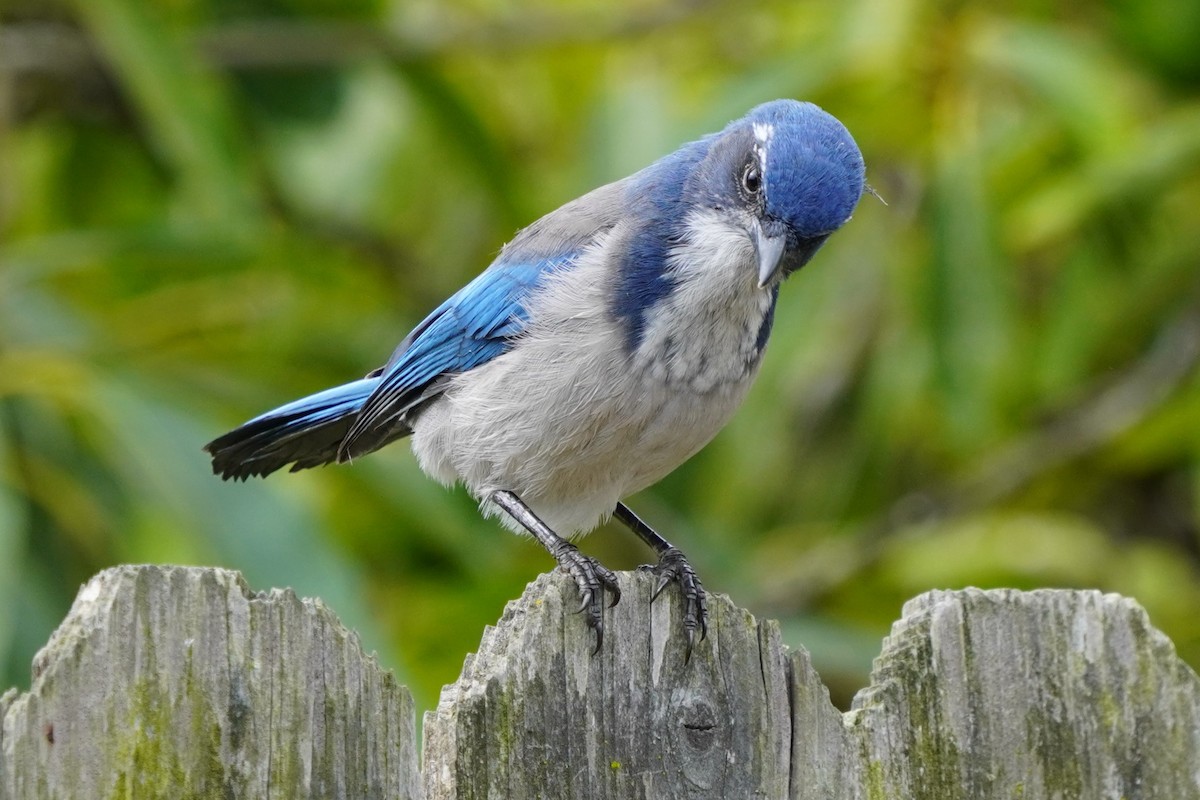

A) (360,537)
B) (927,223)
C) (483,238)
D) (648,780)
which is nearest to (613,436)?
(648,780)

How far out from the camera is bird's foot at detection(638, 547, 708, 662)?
250cm

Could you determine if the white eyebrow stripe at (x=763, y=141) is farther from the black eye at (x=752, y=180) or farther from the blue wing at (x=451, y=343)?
the blue wing at (x=451, y=343)

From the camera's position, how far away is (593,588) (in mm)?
2686

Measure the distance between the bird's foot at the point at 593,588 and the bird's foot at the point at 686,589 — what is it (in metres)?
0.08

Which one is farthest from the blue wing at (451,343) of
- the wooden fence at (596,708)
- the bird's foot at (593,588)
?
the wooden fence at (596,708)

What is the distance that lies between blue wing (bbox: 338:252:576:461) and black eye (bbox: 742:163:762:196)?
20.0 inches

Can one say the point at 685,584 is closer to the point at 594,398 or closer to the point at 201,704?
the point at 201,704

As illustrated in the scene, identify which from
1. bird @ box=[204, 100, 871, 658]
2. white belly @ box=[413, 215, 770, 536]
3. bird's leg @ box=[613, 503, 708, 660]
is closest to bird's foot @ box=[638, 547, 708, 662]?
bird's leg @ box=[613, 503, 708, 660]

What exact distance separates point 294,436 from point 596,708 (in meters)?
2.25

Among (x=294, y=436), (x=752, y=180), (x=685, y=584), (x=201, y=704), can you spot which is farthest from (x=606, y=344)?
(x=201, y=704)

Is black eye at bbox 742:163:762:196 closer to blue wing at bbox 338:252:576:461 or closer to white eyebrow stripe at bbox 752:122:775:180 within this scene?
white eyebrow stripe at bbox 752:122:775:180

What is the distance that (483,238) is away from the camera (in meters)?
7.15

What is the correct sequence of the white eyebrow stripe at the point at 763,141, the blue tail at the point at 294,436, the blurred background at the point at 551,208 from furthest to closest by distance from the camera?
the blurred background at the point at 551,208
the blue tail at the point at 294,436
the white eyebrow stripe at the point at 763,141

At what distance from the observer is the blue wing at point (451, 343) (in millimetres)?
4363
